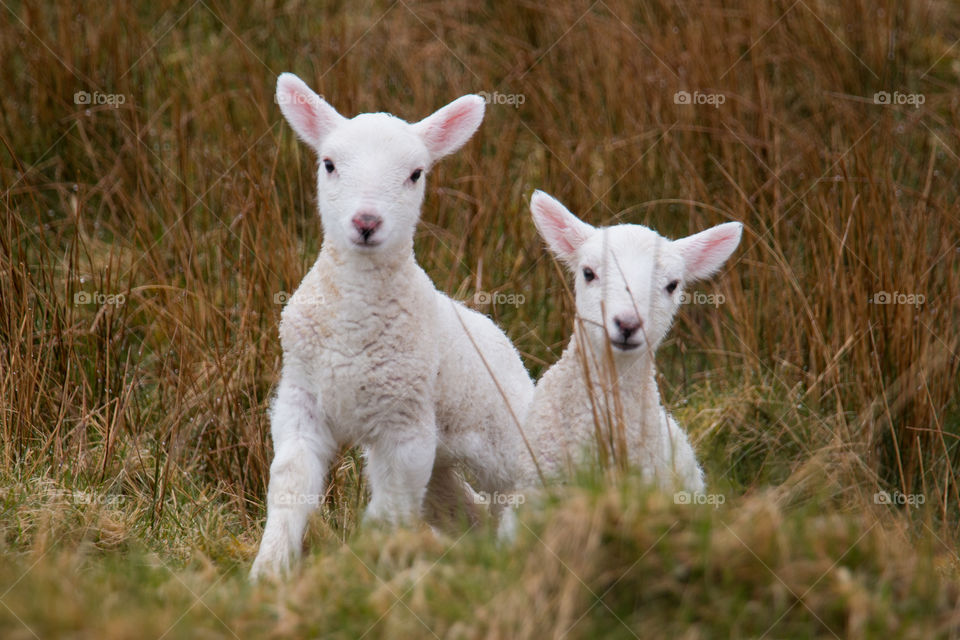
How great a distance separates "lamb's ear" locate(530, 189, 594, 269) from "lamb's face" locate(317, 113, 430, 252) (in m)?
0.53

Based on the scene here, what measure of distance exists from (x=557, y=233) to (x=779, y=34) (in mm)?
3717

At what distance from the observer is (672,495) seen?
3752 mm

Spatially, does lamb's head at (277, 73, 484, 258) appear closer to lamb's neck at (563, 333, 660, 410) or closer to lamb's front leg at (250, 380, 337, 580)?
lamb's front leg at (250, 380, 337, 580)

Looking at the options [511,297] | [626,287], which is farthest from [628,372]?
[511,297]

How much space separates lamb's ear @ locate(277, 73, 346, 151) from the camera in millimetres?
4430

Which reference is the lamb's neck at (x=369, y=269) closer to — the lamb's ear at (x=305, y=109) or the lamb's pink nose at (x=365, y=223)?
the lamb's pink nose at (x=365, y=223)

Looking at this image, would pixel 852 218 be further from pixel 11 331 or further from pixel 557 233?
pixel 11 331

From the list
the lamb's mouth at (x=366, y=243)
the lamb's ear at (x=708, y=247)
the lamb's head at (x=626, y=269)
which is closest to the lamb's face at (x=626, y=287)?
the lamb's head at (x=626, y=269)

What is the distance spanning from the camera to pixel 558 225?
478cm

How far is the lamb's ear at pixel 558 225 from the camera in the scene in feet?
15.5

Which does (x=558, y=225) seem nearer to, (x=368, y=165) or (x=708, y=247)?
(x=708, y=247)

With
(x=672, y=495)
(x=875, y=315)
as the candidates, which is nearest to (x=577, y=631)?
(x=672, y=495)

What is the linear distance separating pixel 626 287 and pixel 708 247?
564 mm

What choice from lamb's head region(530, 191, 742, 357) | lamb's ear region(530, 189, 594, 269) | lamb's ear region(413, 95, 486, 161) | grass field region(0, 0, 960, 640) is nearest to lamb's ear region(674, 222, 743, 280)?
lamb's head region(530, 191, 742, 357)
